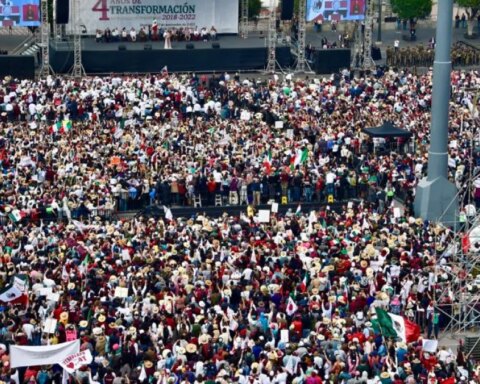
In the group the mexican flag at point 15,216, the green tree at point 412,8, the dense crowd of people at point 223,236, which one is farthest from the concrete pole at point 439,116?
the green tree at point 412,8

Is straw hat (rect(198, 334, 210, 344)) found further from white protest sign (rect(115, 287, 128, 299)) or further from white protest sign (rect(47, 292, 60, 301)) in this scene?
white protest sign (rect(47, 292, 60, 301))

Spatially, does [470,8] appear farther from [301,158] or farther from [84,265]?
[84,265]

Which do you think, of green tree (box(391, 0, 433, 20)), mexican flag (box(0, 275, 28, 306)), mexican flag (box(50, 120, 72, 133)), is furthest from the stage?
mexican flag (box(0, 275, 28, 306))

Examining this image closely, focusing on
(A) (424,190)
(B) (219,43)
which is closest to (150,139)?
(A) (424,190)

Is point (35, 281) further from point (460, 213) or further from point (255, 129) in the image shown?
point (255, 129)

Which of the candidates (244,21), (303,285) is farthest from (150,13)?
(303,285)

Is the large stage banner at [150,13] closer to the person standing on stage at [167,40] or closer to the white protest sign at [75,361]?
the person standing on stage at [167,40]
